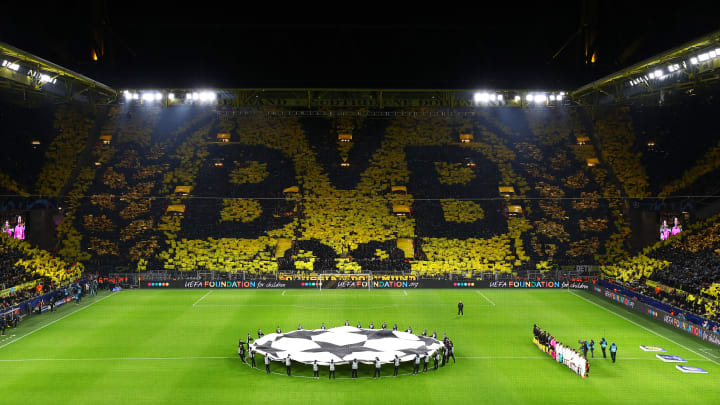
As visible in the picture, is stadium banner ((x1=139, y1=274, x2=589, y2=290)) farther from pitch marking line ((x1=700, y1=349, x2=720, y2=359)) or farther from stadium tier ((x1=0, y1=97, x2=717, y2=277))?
pitch marking line ((x1=700, y1=349, x2=720, y2=359))

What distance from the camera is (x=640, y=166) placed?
180 feet

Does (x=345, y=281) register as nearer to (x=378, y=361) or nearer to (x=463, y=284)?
(x=463, y=284)

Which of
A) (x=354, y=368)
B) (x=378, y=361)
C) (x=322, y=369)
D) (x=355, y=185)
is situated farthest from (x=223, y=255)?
(x=378, y=361)

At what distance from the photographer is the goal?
4712cm

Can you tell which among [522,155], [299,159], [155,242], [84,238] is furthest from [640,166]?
[84,238]

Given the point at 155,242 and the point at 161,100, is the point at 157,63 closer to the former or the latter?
the point at 161,100

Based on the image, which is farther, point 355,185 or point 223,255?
point 355,185

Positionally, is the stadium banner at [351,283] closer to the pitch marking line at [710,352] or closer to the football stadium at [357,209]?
the football stadium at [357,209]

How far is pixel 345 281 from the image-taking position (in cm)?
4725

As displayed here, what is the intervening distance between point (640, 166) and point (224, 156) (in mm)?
38023

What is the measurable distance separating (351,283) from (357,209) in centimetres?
902

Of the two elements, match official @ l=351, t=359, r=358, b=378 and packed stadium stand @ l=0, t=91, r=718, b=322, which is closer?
match official @ l=351, t=359, r=358, b=378

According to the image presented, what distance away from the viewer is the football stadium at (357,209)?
29109 millimetres

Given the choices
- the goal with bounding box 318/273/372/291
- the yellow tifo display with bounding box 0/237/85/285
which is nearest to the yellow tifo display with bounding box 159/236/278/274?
the goal with bounding box 318/273/372/291
